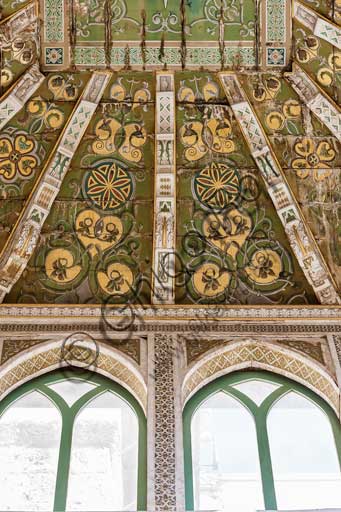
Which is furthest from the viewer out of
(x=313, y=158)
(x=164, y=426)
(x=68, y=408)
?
(x=313, y=158)

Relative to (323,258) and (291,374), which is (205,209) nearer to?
(323,258)

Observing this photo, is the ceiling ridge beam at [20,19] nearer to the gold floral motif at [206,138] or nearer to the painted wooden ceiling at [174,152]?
the painted wooden ceiling at [174,152]

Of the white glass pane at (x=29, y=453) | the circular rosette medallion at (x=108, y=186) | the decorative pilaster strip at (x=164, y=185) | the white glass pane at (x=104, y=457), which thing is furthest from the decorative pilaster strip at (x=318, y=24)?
the white glass pane at (x=29, y=453)

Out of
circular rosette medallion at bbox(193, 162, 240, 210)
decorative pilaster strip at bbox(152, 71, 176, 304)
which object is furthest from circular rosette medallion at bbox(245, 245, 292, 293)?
decorative pilaster strip at bbox(152, 71, 176, 304)

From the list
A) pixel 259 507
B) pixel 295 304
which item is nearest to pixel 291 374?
pixel 295 304

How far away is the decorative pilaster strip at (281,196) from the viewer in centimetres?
932

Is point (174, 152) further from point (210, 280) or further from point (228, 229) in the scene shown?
point (210, 280)

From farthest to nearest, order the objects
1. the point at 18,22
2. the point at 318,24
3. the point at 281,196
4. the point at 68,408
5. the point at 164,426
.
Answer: the point at 281,196
the point at 318,24
the point at 18,22
the point at 68,408
the point at 164,426

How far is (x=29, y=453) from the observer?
8016 mm

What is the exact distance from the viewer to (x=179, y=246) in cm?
949

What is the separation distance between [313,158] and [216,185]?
103cm

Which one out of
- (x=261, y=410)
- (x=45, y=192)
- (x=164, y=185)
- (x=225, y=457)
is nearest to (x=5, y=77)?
(x=45, y=192)

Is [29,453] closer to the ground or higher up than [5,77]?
closer to the ground

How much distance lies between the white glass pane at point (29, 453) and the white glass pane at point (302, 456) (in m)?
1.90
